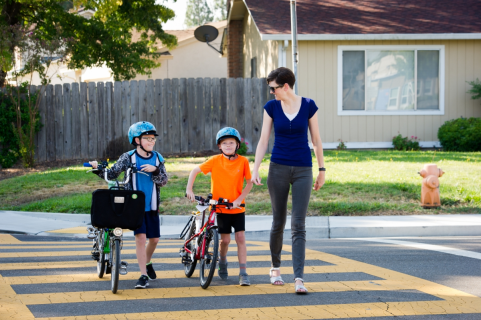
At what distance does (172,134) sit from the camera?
58.3 ft

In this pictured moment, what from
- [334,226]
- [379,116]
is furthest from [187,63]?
[334,226]

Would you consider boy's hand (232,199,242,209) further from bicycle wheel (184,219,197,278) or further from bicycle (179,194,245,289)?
bicycle wheel (184,219,197,278)

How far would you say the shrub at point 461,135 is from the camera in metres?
17.3

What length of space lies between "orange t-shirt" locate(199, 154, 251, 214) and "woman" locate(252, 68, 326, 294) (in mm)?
322

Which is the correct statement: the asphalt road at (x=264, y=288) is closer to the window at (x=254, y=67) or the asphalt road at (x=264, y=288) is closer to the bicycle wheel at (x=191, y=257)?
the bicycle wheel at (x=191, y=257)

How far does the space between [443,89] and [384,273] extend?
13.1 metres

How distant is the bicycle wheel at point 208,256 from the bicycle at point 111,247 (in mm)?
748

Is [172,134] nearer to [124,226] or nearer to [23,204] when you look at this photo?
[23,204]

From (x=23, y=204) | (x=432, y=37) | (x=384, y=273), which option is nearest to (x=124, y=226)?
(x=384, y=273)

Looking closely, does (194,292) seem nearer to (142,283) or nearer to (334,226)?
(142,283)

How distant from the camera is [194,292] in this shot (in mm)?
5816

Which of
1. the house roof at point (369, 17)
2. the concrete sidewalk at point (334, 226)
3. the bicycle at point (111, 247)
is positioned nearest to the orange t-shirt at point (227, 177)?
the bicycle at point (111, 247)

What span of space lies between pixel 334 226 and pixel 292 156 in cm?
414

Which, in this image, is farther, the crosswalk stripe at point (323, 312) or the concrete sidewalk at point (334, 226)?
the concrete sidewalk at point (334, 226)
